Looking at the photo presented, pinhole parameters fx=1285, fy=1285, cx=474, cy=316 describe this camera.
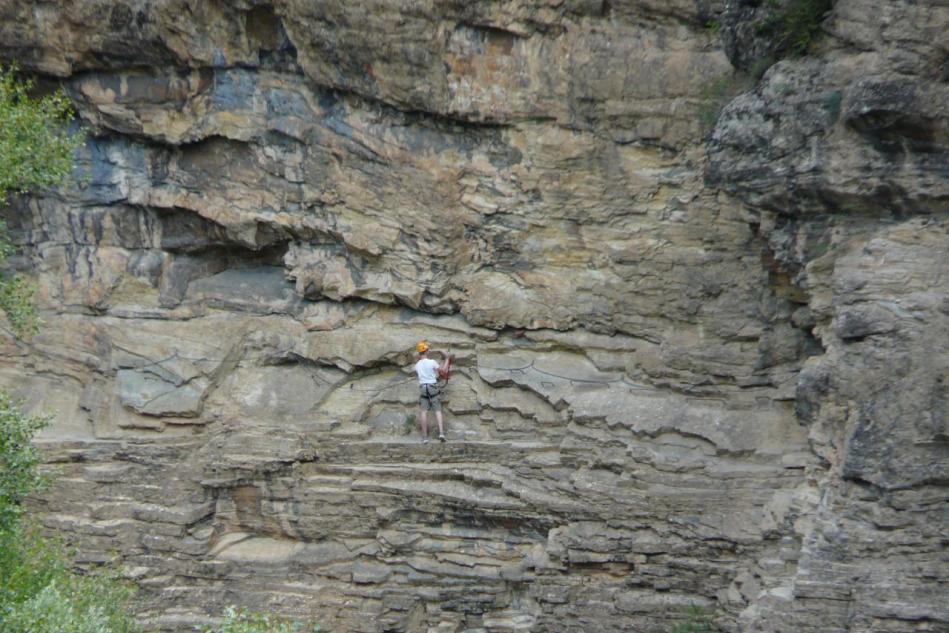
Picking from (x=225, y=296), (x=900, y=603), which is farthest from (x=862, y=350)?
(x=225, y=296)

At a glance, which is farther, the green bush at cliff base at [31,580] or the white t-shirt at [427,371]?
the white t-shirt at [427,371]

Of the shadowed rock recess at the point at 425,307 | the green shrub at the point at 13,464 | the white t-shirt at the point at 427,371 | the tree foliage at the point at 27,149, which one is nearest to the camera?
the green shrub at the point at 13,464

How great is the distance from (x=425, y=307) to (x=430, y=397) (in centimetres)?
135

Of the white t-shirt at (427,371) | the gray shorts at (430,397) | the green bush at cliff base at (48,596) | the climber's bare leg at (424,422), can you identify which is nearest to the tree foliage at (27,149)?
the green bush at cliff base at (48,596)

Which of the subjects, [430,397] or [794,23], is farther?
[430,397]

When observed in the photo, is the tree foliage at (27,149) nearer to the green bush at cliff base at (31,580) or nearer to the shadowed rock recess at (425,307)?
the green bush at cliff base at (31,580)

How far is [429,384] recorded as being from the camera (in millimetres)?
16969

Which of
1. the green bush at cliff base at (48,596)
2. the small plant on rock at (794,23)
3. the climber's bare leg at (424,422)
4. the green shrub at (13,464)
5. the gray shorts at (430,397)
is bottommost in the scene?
the green bush at cliff base at (48,596)

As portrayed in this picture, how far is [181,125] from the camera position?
18016 millimetres

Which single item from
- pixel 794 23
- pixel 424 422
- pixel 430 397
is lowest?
pixel 424 422

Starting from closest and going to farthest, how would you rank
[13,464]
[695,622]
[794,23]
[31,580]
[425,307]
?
[13,464]
[31,580]
[794,23]
[695,622]
[425,307]

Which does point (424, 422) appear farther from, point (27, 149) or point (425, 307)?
point (27, 149)

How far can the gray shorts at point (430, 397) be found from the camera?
17.0 meters

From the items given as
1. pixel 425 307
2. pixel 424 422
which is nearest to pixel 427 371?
pixel 424 422
